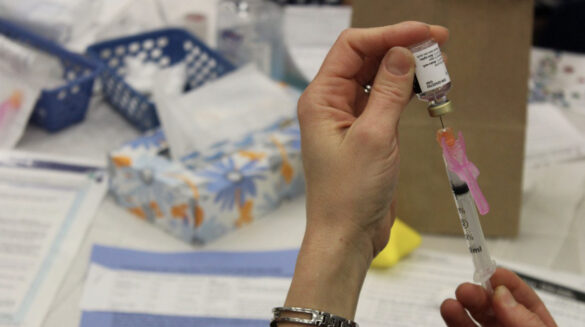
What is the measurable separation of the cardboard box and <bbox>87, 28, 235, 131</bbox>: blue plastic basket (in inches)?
17.2

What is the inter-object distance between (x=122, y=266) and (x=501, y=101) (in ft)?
1.94

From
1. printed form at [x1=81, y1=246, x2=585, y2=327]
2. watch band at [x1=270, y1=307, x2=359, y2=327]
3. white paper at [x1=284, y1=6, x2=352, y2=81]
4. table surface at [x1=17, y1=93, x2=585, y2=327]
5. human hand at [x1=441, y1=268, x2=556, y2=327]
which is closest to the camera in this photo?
watch band at [x1=270, y1=307, x2=359, y2=327]

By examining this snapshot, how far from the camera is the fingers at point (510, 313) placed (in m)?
0.57

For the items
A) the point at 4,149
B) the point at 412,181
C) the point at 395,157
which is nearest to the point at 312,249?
the point at 395,157

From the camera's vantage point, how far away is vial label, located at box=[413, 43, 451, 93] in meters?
0.55

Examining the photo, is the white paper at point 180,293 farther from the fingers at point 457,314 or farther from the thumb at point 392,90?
the thumb at point 392,90

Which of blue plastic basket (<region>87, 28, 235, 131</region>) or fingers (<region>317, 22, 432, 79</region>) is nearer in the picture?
fingers (<region>317, 22, 432, 79</region>)

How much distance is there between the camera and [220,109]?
3.34 feet

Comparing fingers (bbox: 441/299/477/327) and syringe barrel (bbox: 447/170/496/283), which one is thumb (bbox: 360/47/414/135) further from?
fingers (bbox: 441/299/477/327)

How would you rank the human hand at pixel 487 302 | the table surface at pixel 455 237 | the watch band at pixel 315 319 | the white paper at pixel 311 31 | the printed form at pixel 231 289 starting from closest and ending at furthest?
the watch band at pixel 315 319, the human hand at pixel 487 302, the printed form at pixel 231 289, the table surface at pixel 455 237, the white paper at pixel 311 31

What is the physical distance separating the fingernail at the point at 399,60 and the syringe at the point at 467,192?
0.07m

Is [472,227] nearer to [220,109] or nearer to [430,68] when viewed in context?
[430,68]

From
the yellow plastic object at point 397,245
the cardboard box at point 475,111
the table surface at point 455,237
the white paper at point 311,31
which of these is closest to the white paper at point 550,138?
the table surface at point 455,237

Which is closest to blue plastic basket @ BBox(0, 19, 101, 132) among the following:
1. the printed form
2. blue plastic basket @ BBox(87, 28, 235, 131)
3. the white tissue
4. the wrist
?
blue plastic basket @ BBox(87, 28, 235, 131)
